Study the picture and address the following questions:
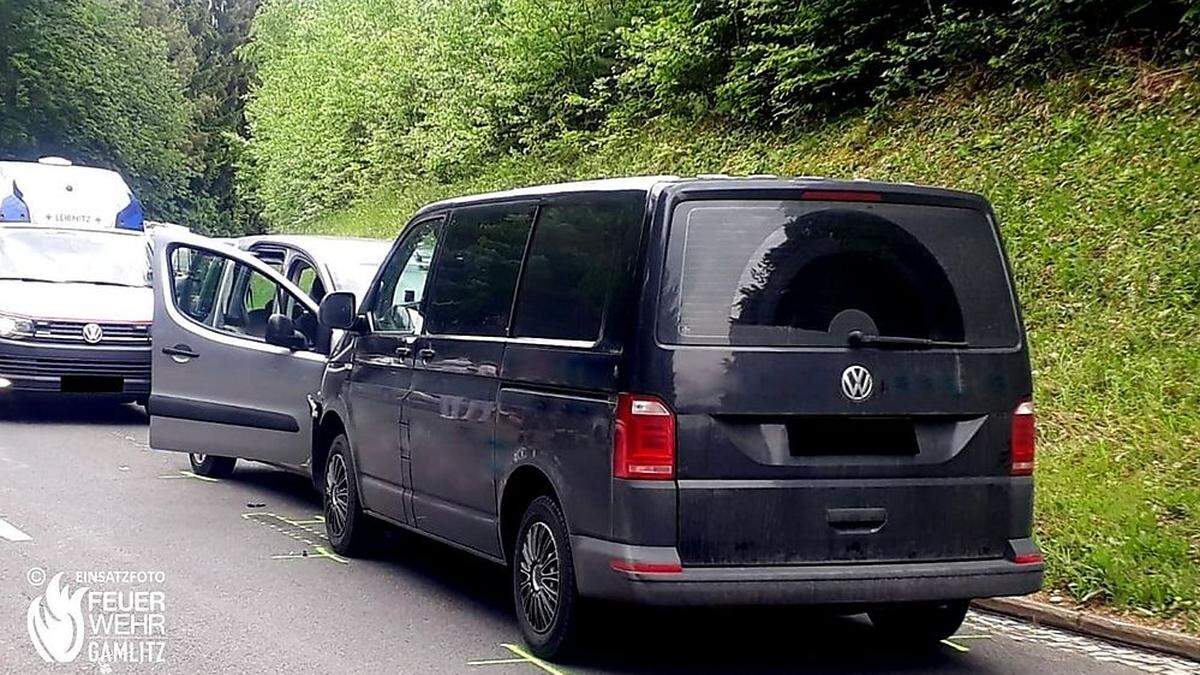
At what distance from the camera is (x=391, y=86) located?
1345 inches

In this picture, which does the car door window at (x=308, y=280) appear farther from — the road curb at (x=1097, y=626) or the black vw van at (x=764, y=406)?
the road curb at (x=1097, y=626)

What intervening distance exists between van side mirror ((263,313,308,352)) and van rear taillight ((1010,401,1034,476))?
548 cm

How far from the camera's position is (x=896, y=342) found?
645 cm

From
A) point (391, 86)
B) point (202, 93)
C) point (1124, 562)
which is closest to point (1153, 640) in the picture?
point (1124, 562)

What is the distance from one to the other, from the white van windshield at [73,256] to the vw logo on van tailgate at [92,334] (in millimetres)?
1169

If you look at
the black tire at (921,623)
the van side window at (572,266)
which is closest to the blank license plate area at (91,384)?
the van side window at (572,266)

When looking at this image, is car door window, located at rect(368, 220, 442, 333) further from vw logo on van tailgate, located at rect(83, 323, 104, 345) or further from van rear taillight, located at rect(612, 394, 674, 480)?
vw logo on van tailgate, located at rect(83, 323, 104, 345)

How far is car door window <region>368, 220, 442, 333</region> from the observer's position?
332 inches

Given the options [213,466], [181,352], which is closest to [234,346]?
[181,352]

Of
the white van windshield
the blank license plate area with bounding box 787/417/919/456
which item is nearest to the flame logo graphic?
the blank license plate area with bounding box 787/417/919/456

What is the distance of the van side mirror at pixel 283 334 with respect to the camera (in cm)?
1052

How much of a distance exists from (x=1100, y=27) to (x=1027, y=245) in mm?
3254

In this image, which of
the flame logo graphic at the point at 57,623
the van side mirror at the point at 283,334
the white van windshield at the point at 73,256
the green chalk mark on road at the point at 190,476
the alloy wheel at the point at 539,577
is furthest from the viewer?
the white van windshield at the point at 73,256

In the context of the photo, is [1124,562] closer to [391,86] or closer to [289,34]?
[391,86]
